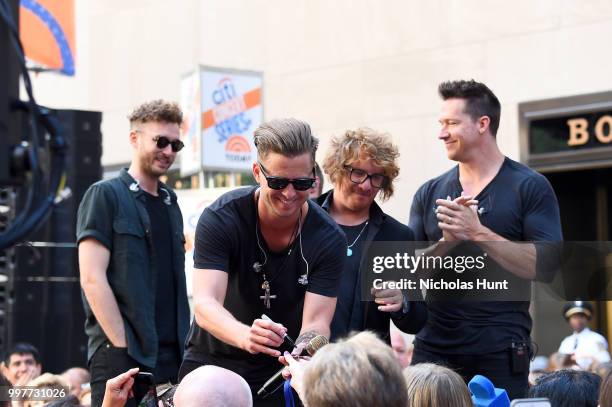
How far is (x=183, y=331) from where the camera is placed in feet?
20.6

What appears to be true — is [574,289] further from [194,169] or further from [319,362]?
[194,169]

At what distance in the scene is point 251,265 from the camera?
519 centimetres

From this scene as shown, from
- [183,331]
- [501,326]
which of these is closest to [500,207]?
[501,326]

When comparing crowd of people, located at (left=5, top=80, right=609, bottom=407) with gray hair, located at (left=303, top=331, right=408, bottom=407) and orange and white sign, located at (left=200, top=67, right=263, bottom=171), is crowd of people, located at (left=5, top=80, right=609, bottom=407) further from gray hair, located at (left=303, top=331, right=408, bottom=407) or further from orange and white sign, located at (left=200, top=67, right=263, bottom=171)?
orange and white sign, located at (left=200, top=67, right=263, bottom=171)

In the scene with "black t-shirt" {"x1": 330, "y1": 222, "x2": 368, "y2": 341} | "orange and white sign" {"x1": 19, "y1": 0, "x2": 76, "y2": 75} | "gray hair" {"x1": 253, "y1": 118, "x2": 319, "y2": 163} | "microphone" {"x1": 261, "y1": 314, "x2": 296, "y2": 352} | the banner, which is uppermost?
"orange and white sign" {"x1": 19, "y1": 0, "x2": 76, "y2": 75}

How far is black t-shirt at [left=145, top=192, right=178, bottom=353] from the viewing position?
625 cm

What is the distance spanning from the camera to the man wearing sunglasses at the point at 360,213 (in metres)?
5.77

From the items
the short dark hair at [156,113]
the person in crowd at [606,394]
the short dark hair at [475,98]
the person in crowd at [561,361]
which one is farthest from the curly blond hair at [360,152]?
the person in crowd at [561,361]

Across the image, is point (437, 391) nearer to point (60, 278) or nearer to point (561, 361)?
point (561, 361)

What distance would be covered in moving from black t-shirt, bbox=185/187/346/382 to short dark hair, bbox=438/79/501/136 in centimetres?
111

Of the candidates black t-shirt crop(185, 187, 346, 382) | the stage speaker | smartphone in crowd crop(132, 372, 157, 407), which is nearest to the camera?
smartphone in crowd crop(132, 372, 157, 407)

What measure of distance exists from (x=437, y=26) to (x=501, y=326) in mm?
8285

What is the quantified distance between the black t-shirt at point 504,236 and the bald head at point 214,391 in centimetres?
224

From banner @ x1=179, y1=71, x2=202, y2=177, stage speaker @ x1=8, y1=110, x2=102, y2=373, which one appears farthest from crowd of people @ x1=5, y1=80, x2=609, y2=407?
banner @ x1=179, y1=71, x2=202, y2=177
